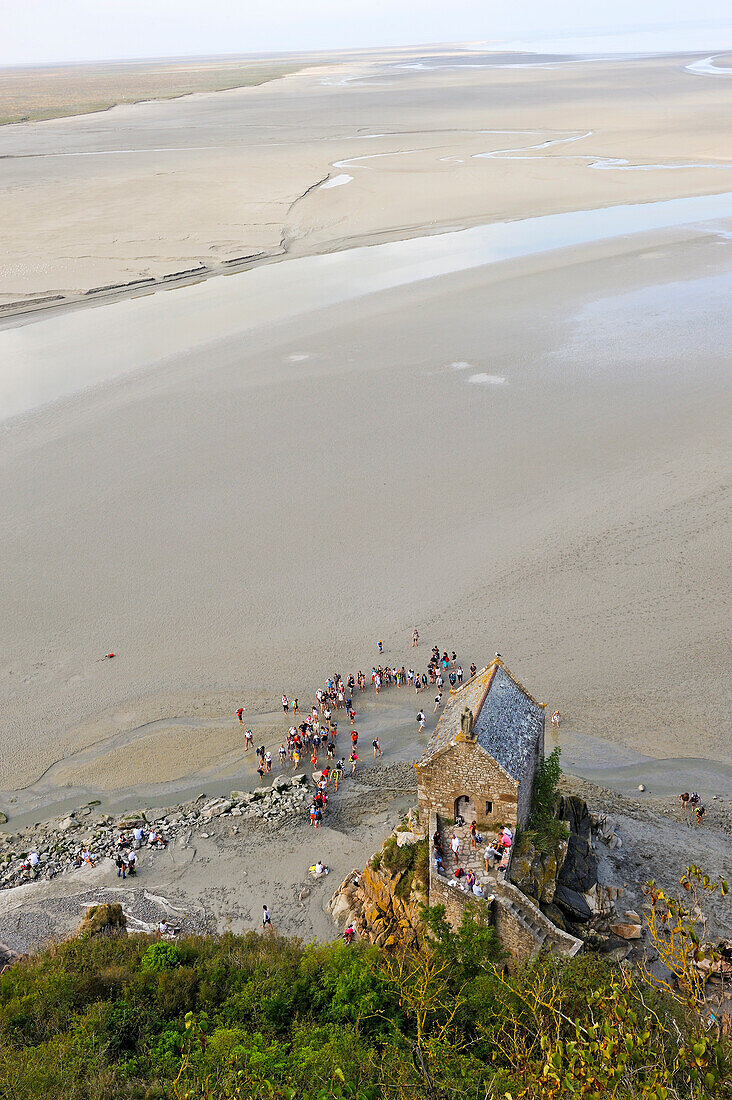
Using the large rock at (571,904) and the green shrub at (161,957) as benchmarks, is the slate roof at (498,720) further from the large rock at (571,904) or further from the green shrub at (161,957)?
the green shrub at (161,957)

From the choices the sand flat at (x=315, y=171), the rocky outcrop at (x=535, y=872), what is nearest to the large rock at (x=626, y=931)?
the rocky outcrop at (x=535, y=872)

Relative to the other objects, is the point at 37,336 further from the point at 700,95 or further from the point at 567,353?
the point at 700,95

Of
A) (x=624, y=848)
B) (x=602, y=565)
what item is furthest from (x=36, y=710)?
(x=602, y=565)

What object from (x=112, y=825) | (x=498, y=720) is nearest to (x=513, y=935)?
(x=498, y=720)

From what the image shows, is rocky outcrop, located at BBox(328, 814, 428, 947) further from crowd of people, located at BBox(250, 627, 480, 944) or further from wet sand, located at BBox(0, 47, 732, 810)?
wet sand, located at BBox(0, 47, 732, 810)

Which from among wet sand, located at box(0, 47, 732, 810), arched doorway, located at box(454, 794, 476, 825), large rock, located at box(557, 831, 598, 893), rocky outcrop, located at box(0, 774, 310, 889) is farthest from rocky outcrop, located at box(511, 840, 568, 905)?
wet sand, located at box(0, 47, 732, 810)

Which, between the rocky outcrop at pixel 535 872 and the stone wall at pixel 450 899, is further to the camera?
the rocky outcrop at pixel 535 872
